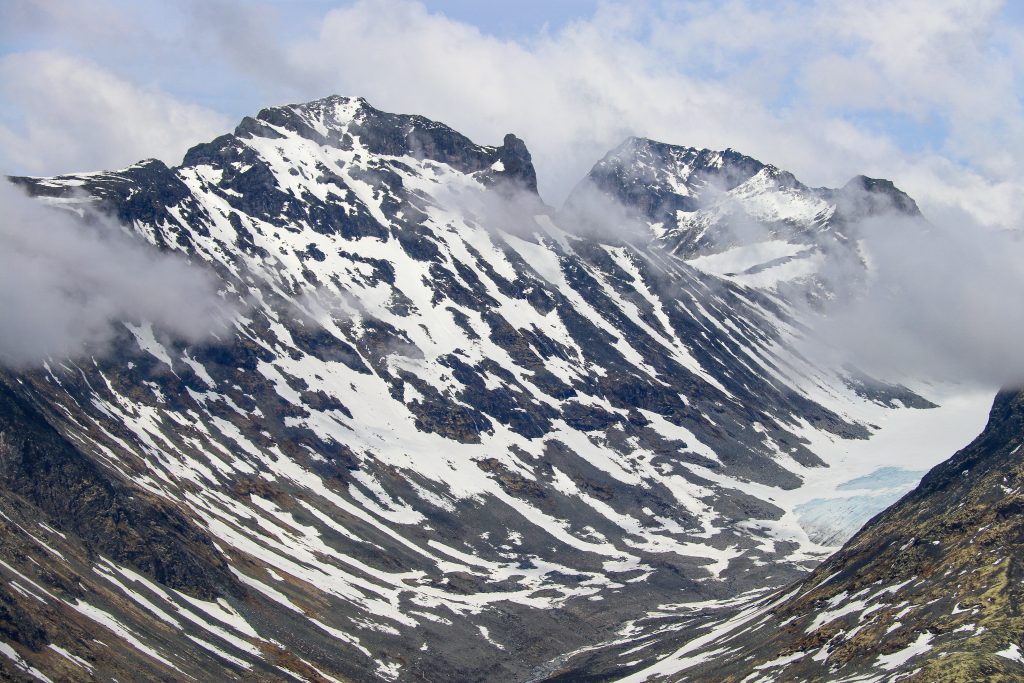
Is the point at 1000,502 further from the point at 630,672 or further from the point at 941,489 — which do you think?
the point at 630,672

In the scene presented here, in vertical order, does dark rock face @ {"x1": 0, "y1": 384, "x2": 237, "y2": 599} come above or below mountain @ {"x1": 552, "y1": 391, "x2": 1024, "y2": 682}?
below

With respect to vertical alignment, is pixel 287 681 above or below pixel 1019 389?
below

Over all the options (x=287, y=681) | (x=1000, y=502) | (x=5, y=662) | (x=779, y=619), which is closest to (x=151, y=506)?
(x=287, y=681)

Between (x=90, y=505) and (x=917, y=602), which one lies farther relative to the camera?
(x=90, y=505)

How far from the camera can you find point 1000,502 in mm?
139875

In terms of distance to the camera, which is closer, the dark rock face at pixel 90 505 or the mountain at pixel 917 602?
the mountain at pixel 917 602

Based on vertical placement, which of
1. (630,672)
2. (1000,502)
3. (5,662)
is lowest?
(5,662)

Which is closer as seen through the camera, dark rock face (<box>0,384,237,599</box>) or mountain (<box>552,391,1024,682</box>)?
mountain (<box>552,391,1024,682</box>)

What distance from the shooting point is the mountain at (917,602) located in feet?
391

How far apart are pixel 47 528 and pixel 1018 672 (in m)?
122

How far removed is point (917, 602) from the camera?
133 meters

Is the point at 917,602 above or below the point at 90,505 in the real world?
above

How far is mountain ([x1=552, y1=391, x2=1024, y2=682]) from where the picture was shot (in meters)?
119

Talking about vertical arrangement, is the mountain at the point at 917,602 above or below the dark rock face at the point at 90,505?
above
